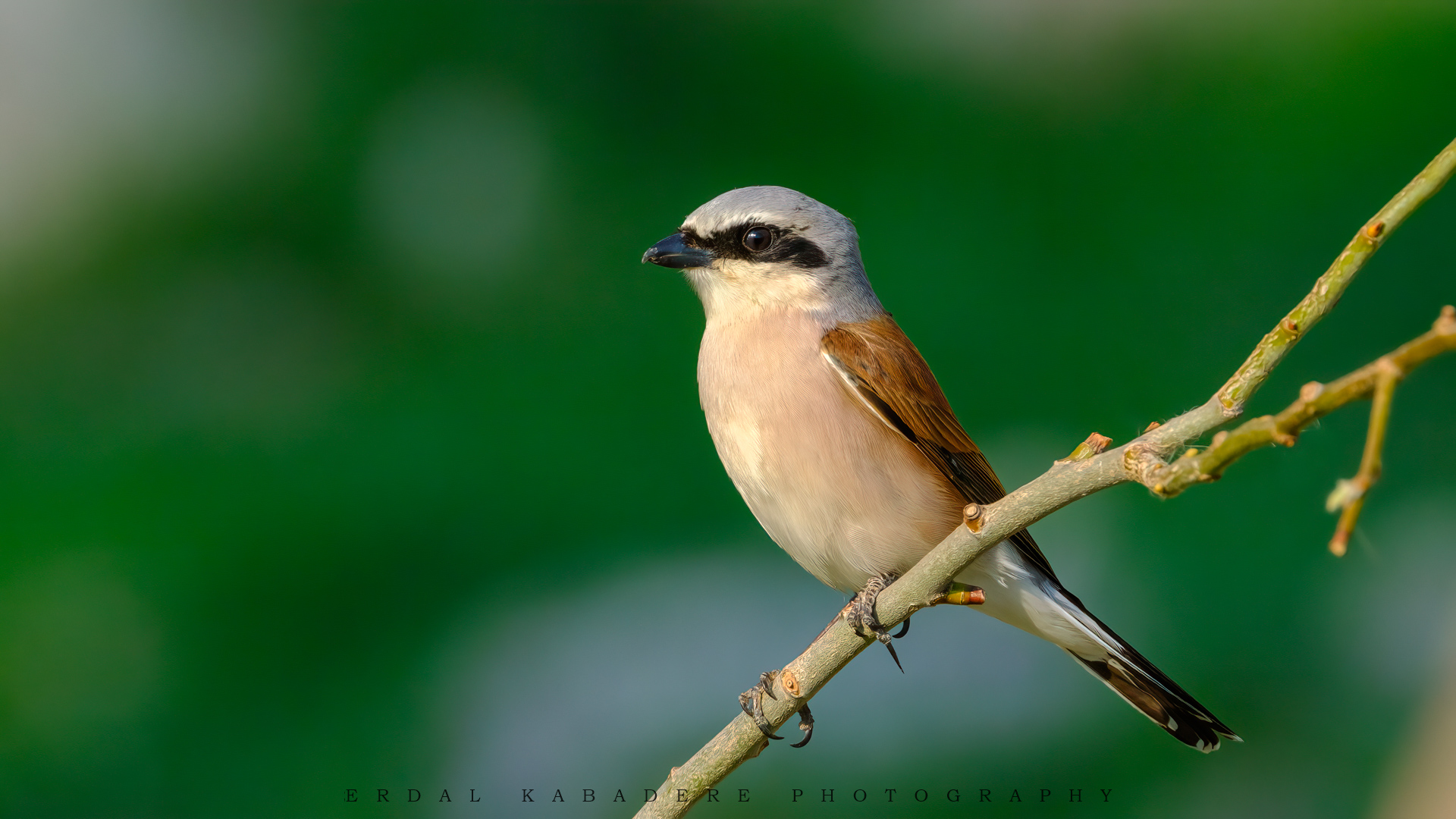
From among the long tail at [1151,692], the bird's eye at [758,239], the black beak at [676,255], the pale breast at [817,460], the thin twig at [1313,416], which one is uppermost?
the bird's eye at [758,239]

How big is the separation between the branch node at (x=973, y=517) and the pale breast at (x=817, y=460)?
0.47 m

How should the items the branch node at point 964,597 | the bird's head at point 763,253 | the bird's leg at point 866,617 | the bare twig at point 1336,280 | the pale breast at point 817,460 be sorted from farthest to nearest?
1. the bird's head at point 763,253
2. the pale breast at point 817,460
3. the bird's leg at point 866,617
4. the branch node at point 964,597
5. the bare twig at point 1336,280

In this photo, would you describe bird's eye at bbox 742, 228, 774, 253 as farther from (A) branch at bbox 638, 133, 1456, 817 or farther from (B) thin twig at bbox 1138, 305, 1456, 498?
(B) thin twig at bbox 1138, 305, 1456, 498

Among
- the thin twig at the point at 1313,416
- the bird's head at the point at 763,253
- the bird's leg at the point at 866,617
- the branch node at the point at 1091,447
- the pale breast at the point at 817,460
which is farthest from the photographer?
the bird's head at the point at 763,253

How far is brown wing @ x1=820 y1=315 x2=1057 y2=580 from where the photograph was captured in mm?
1335

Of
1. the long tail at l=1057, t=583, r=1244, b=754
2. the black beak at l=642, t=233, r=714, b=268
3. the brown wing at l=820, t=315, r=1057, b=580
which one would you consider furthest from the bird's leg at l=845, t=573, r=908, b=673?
the black beak at l=642, t=233, r=714, b=268

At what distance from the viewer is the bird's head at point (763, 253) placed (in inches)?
55.2

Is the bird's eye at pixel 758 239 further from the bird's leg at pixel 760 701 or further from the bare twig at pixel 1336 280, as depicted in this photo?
the bare twig at pixel 1336 280

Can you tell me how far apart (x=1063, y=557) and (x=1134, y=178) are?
1.11 meters

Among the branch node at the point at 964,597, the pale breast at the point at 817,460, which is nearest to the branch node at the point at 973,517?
the branch node at the point at 964,597

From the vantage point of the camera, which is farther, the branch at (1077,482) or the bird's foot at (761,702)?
the bird's foot at (761,702)

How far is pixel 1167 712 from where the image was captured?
1.40m

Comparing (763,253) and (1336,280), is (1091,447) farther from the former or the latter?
(763,253)

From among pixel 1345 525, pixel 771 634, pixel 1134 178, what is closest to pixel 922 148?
pixel 1134 178
